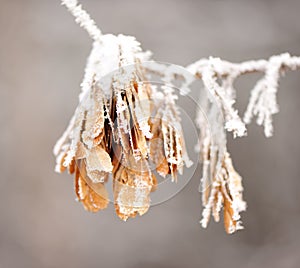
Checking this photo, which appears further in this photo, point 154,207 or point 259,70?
point 154,207

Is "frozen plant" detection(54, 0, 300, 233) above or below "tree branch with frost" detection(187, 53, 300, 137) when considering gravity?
below

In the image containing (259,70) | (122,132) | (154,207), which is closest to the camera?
(122,132)

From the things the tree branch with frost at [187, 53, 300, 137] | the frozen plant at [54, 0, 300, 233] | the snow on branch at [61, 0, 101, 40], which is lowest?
the frozen plant at [54, 0, 300, 233]

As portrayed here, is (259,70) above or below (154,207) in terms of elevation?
above

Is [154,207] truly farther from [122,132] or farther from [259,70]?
[122,132]

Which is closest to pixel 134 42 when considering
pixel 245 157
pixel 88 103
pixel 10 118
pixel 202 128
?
pixel 88 103

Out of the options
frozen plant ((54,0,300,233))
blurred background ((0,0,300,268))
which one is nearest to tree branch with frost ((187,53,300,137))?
frozen plant ((54,0,300,233))

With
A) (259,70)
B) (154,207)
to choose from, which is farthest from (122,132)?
(154,207)

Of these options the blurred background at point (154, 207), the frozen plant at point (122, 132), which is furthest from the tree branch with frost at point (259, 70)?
the blurred background at point (154, 207)

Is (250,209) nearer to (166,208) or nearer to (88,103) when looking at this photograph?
(166,208)

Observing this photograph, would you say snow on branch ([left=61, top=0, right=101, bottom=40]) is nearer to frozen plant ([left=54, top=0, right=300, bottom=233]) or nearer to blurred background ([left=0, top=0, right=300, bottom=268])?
frozen plant ([left=54, top=0, right=300, bottom=233])
